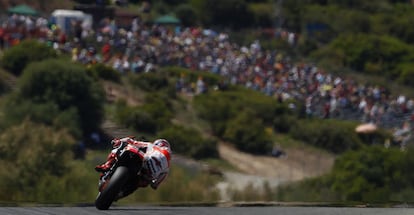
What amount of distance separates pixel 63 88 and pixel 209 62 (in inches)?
362

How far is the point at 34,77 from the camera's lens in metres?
49.7

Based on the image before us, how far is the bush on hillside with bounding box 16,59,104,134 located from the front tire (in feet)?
114

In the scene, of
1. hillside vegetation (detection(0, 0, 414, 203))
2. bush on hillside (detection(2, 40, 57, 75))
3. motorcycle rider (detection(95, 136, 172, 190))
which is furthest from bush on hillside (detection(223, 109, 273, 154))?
motorcycle rider (detection(95, 136, 172, 190))

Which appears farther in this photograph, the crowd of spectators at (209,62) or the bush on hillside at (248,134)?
the crowd of spectators at (209,62)

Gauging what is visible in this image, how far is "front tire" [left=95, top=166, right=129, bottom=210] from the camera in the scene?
46.8 feet

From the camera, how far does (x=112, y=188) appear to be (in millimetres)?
14242

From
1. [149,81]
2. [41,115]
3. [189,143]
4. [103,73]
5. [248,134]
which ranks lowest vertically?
[248,134]

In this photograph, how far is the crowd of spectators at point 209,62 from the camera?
53469mm

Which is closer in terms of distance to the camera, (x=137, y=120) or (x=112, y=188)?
(x=112, y=188)

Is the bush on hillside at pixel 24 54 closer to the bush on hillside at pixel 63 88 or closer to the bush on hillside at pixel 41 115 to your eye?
the bush on hillside at pixel 63 88

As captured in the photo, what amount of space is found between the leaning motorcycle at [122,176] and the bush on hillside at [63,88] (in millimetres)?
34126

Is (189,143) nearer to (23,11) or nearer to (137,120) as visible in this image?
(137,120)

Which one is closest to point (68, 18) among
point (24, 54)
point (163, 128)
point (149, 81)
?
point (24, 54)

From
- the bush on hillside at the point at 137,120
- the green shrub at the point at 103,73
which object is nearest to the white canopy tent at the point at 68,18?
the green shrub at the point at 103,73
